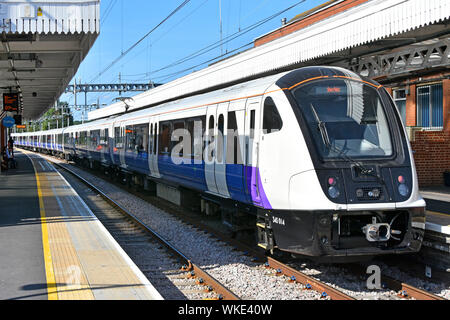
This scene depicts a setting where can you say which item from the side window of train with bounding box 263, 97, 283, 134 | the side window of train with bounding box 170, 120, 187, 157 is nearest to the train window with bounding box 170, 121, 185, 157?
the side window of train with bounding box 170, 120, 187, 157

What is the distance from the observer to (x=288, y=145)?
7320 millimetres

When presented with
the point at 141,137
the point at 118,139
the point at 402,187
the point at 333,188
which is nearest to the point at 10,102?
the point at 118,139

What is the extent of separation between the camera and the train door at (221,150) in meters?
9.62

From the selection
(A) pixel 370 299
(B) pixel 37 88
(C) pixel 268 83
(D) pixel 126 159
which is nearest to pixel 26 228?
(C) pixel 268 83

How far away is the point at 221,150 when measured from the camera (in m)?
9.77

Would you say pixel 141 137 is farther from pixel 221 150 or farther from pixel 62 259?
pixel 62 259

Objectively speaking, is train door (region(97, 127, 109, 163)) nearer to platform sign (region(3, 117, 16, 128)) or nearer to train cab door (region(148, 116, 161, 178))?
platform sign (region(3, 117, 16, 128))

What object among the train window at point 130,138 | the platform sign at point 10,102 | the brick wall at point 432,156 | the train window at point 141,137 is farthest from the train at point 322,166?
the platform sign at point 10,102

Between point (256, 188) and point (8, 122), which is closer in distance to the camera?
point (256, 188)

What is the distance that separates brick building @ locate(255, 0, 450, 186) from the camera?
38.4 feet

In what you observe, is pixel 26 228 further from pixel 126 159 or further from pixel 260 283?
pixel 126 159

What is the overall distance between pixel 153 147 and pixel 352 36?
656cm

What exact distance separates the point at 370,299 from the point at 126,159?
1351cm

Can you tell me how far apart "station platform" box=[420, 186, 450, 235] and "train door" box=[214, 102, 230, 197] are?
348 cm
